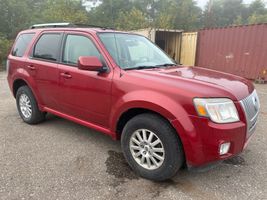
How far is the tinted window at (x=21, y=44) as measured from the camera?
5.14 metres

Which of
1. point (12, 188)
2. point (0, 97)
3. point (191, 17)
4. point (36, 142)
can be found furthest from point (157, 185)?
point (191, 17)

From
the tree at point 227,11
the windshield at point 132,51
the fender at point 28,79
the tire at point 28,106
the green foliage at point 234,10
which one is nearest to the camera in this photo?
the windshield at point 132,51

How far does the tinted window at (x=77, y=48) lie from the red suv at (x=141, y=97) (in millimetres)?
15

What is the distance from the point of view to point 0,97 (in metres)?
7.98

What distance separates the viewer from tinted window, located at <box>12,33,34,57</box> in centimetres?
514

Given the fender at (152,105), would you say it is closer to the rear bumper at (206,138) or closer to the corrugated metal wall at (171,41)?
the rear bumper at (206,138)

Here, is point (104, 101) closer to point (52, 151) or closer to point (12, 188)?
point (52, 151)

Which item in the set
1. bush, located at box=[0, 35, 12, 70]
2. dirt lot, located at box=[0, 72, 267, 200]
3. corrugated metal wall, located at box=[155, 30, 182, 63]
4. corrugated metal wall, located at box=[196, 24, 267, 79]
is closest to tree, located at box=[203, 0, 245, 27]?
corrugated metal wall, located at box=[155, 30, 182, 63]

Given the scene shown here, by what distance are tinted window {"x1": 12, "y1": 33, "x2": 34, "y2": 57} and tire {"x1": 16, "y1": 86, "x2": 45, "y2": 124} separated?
0.69m

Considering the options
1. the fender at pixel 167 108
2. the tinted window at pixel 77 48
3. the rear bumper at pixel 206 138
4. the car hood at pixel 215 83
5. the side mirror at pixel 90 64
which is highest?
the tinted window at pixel 77 48

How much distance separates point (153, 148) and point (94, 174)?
0.84 meters

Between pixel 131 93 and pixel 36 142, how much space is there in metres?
2.07

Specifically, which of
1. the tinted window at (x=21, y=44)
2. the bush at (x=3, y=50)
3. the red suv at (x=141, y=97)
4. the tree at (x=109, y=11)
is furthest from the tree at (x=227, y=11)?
the red suv at (x=141, y=97)

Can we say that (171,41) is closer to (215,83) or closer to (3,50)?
(3,50)
